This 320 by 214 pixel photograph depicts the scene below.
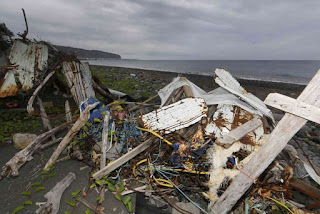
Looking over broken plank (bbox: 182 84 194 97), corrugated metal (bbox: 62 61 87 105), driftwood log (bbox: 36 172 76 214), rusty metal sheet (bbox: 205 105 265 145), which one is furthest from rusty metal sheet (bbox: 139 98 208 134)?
corrugated metal (bbox: 62 61 87 105)

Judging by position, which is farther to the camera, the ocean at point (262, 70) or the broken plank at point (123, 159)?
the ocean at point (262, 70)

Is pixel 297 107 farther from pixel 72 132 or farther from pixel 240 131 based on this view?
pixel 72 132

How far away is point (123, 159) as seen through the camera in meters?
4.24

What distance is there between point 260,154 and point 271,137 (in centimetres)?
35

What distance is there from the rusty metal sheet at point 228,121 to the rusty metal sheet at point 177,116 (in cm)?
36

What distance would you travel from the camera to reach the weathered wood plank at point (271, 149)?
8.15 feet

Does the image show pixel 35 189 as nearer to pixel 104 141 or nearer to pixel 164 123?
pixel 104 141

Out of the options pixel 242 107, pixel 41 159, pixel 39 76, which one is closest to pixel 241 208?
pixel 242 107

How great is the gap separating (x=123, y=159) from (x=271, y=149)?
3.20m

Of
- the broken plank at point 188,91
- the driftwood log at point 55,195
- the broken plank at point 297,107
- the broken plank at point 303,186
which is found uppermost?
the broken plank at point 297,107

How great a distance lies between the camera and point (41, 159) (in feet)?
16.8

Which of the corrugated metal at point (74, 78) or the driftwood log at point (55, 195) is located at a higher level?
the corrugated metal at point (74, 78)

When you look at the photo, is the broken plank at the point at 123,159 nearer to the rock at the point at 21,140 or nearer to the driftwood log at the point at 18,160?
the driftwood log at the point at 18,160

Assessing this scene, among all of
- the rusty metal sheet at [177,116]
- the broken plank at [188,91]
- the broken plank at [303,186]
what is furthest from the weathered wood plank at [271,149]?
the broken plank at [188,91]
